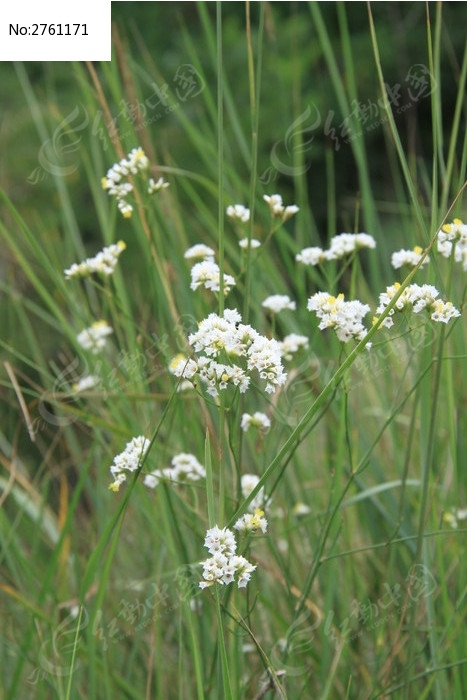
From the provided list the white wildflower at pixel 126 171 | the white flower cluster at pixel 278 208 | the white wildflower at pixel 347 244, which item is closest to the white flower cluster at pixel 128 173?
the white wildflower at pixel 126 171

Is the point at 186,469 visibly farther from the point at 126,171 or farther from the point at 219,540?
the point at 126,171

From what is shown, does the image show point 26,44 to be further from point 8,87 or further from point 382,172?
point 382,172

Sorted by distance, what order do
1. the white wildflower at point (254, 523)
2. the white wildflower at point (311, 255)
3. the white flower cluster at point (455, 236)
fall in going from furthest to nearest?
the white wildflower at point (311, 255) → the white flower cluster at point (455, 236) → the white wildflower at point (254, 523)

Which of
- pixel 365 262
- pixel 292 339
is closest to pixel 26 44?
pixel 292 339

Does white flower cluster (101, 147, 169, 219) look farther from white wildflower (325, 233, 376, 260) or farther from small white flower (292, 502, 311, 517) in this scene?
small white flower (292, 502, 311, 517)

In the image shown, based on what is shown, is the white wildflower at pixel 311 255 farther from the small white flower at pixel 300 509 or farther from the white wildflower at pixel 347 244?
the small white flower at pixel 300 509

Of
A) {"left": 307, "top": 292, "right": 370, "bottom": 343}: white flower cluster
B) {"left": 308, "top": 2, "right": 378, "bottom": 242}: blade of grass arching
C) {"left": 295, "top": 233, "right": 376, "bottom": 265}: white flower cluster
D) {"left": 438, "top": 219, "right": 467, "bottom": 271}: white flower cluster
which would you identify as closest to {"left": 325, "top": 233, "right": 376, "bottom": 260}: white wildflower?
{"left": 295, "top": 233, "right": 376, "bottom": 265}: white flower cluster

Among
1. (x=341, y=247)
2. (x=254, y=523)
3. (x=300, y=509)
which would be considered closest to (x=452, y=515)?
(x=300, y=509)
